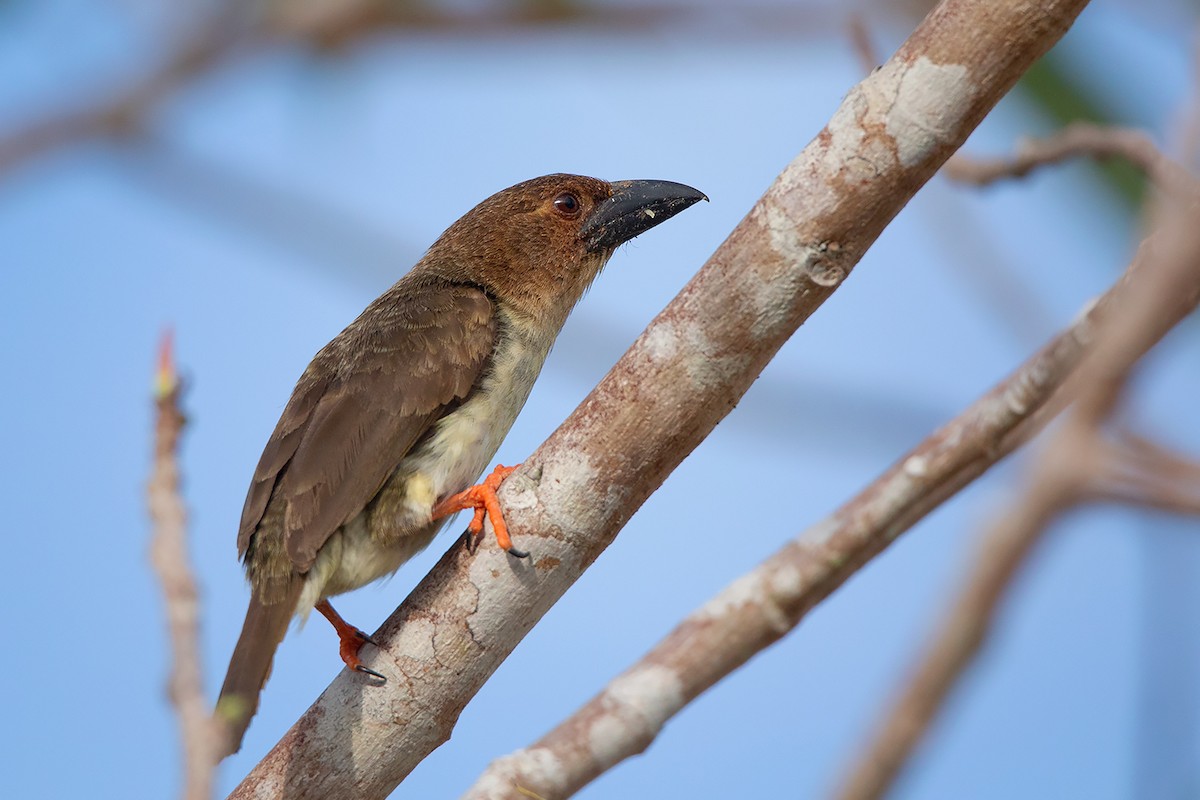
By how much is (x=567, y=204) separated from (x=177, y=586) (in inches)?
104

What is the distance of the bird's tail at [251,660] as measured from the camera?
3.10m

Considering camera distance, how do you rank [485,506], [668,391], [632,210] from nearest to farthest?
[668,391], [485,506], [632,210]

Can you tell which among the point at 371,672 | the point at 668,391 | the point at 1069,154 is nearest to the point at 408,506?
the point at 371,672

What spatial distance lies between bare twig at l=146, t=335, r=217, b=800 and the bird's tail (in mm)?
674

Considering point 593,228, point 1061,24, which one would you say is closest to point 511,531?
point 1061,24

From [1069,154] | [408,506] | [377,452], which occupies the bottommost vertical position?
[408,506]

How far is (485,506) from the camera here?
3.07 metres

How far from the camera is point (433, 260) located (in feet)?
15.3

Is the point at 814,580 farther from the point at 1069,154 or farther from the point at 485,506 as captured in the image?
the point at 1069,154

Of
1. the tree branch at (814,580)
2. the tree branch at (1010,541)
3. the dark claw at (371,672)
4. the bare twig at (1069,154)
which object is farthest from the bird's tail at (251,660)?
the bare twig at (1069,154)

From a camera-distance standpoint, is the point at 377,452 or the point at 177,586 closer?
the point at 177,586

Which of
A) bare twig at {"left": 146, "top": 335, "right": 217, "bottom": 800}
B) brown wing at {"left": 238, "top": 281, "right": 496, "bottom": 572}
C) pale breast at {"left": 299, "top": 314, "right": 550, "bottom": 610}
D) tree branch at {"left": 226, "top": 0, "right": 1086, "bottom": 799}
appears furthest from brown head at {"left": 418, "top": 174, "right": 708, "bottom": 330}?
bare twig at {"left": 146, "top": 335, "right": 217, "bottom": 800}

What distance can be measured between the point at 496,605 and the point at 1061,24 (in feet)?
5.38

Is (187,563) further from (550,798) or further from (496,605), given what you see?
(550,798)
